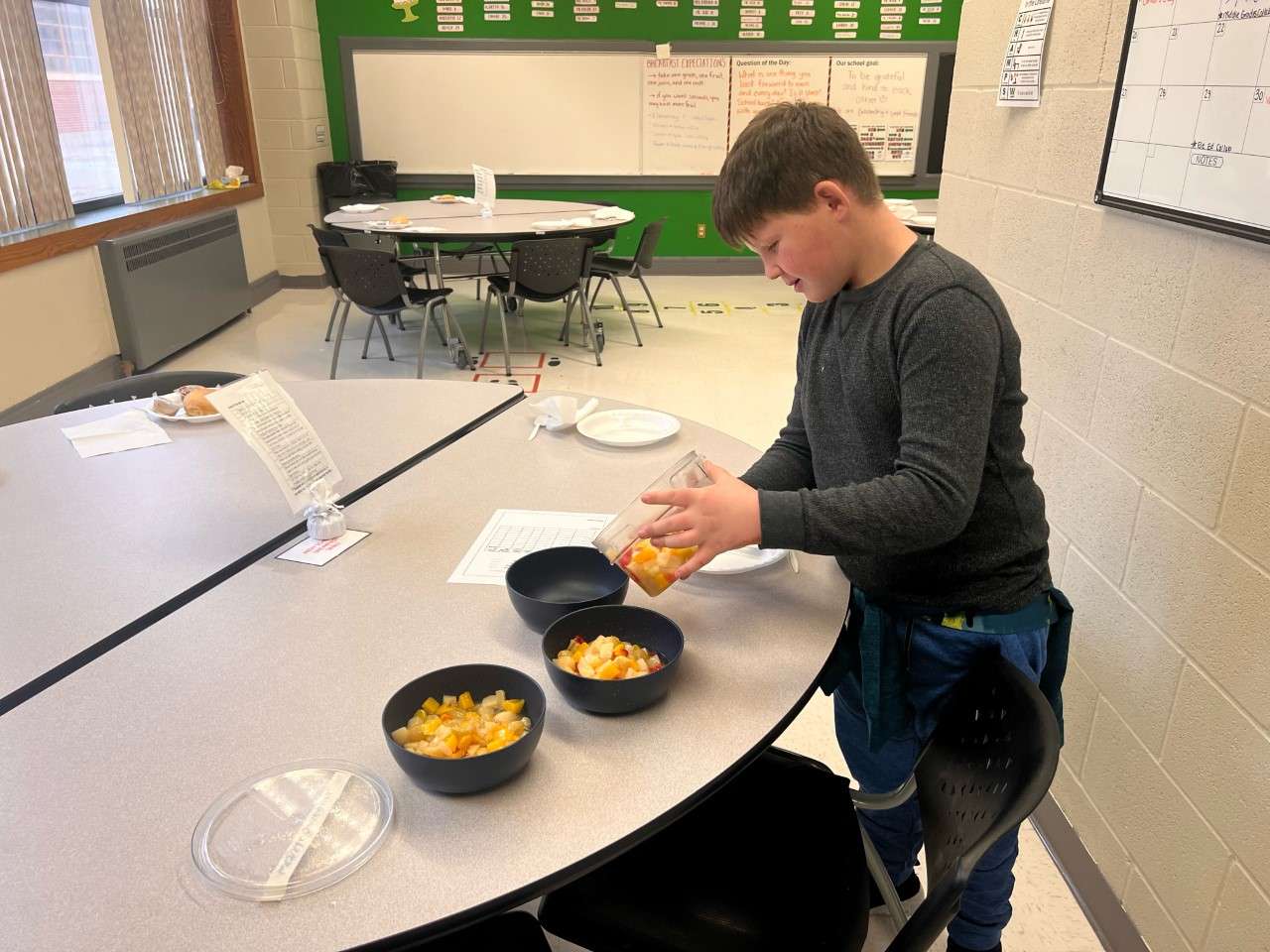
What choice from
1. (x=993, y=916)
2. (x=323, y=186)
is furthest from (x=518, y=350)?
(x=993, y=916)

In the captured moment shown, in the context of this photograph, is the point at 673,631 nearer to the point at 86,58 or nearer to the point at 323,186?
the point at 86,58

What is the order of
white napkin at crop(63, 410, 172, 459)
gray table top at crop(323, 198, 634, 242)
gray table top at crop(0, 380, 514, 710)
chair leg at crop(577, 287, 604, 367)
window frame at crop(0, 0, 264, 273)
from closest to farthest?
1. gray table top at crop(0, 380, 514, 710)
2. white napkin at crop(63, 410, 172, 459)
3. window frame at crop(0, 0, 264, 273)
4. gray table top at crop(323, 198, 634, 242)
5. chair leg at crop(577, 287, 604, 367)

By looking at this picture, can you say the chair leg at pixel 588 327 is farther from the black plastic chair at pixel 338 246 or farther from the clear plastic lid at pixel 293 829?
the clear plastic lid at pixel 293 829

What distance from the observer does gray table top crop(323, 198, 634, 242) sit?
186 inches

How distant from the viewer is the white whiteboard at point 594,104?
6844 mm

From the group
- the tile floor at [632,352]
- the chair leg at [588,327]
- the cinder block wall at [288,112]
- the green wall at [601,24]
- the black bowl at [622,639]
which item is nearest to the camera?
the black bowl at [622,639]

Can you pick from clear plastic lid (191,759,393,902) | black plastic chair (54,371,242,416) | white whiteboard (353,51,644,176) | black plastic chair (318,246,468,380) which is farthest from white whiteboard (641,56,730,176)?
clear plastic lid (191,759,393,902)

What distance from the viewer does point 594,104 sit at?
693cm

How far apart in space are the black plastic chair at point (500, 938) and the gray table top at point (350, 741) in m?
0.32

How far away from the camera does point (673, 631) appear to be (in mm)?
1051

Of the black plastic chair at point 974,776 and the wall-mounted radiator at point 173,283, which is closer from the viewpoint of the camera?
the black plastic chair at point 974,776

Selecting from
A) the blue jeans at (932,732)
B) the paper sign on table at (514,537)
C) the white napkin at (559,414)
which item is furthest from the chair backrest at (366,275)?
the blue jeans at (932,732)

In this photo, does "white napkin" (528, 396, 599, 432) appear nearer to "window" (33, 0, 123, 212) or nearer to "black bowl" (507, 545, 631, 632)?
"black bowl" (507, 545, 631, 632)

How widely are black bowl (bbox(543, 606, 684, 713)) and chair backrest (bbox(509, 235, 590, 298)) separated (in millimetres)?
3640
